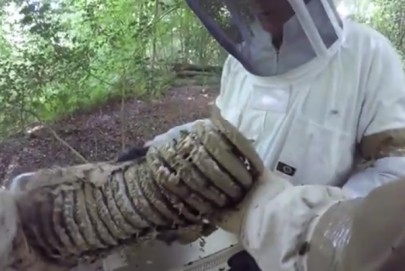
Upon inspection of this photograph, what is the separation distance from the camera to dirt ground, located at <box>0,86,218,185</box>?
9.52 feet

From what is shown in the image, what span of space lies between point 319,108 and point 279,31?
200 mm

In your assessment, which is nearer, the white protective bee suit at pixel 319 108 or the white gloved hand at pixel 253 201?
the white gloved hand at pixel 253 201

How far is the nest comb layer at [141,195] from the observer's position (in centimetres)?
83

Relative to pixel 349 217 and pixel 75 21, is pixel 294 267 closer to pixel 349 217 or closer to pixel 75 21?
pixel 349 217

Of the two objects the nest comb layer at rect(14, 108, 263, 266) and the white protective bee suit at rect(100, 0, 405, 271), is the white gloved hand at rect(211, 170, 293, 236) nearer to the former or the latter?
the nest comb layer at rect(14, 108, 263, 266)

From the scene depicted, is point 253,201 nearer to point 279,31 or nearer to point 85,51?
point 279,31

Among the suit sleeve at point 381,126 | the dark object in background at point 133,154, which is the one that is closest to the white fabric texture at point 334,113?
the suit sleeve at point 381,126

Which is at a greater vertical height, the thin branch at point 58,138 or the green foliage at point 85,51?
the green foliage at point 85,51

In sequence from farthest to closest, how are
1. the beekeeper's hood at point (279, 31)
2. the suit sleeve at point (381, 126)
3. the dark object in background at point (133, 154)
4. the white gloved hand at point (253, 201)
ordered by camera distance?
the beekeeper's hood at point (279, 31), the suit sleeve at point (381, 126), the dark object in background at point (133, 154), the white gloved hand at point (253, 201)

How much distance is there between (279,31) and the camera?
1.32m

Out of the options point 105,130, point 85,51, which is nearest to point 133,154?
point 85,51

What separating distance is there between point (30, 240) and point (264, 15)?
721 mm

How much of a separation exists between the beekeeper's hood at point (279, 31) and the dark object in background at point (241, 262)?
1.30ft

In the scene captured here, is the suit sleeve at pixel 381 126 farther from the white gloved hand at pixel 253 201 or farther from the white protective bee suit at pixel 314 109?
the white gloved hand at pixel 253 201
